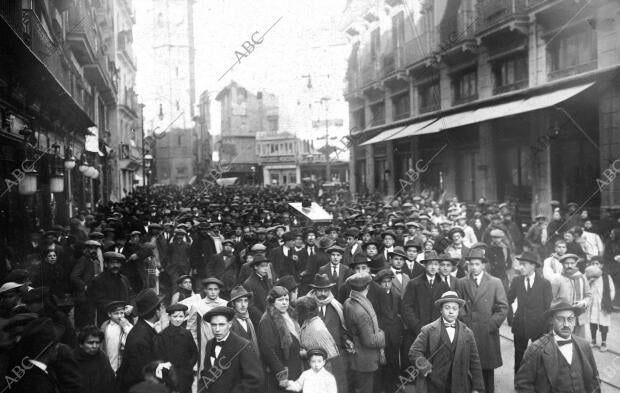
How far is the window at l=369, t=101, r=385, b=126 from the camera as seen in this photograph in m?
31.8

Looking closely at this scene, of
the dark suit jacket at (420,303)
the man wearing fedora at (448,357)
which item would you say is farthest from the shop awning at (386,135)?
the man wearing fedora at (448,357)

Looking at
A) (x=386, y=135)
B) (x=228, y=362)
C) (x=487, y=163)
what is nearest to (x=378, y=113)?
(x=386, y=135)

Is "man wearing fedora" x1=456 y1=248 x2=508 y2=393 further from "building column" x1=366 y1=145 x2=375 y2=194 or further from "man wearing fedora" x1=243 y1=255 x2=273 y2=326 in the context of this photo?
"building column" x1=366 y1=145 x2=375 y2=194

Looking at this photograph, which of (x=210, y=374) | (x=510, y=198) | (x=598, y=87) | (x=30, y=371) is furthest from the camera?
(x=510, y=198)

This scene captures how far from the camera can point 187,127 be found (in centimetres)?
7569

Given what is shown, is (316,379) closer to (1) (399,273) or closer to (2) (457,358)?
(2) (457,358)

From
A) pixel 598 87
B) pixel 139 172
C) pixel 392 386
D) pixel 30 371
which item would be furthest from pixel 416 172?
pixel 139 172

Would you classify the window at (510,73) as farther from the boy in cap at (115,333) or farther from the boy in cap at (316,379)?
the boy in cap at (115,333)

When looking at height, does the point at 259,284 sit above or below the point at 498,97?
below

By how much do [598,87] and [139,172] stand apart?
5028cm

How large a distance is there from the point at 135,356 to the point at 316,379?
173 centimetres

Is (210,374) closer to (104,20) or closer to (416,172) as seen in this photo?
(416,172)

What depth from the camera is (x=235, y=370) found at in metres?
4.88

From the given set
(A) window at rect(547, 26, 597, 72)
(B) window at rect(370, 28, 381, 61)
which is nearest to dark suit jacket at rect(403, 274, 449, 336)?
(A) window at rect(547, 26, 597, 72)
